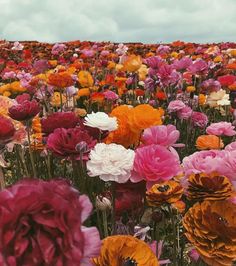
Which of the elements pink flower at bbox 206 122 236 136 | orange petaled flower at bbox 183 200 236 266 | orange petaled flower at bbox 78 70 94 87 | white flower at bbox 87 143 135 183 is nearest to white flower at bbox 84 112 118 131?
white flower at bbox 87 143 135 183

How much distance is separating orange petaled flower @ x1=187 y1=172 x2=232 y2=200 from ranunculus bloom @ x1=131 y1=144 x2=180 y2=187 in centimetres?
12

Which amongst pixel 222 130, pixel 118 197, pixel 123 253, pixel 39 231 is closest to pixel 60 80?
pixel 222 130

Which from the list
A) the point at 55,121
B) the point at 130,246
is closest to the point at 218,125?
the point at 55,121

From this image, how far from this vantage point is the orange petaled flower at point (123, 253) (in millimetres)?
951

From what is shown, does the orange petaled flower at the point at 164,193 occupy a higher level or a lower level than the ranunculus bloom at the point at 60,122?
lower

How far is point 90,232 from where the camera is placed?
65cm

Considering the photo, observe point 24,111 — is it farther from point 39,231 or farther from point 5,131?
point 39,231

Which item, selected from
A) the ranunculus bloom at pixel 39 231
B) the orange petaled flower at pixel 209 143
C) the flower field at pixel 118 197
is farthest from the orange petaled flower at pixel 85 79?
the ranunculus bloom at pixel 39 231

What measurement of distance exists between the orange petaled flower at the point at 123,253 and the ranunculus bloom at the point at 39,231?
0.38 m

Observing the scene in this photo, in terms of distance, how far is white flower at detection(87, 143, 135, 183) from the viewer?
125 centimetres

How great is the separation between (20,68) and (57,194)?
566cm

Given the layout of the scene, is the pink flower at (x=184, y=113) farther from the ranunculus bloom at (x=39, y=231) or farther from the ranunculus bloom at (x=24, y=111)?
the ranunculus bloom at (x=39, y=231)

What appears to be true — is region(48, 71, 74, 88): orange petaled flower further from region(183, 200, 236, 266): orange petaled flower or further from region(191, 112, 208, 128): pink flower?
region(183, 200, 236, 266): orange petaled flower

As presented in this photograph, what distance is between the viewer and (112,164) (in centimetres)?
124
